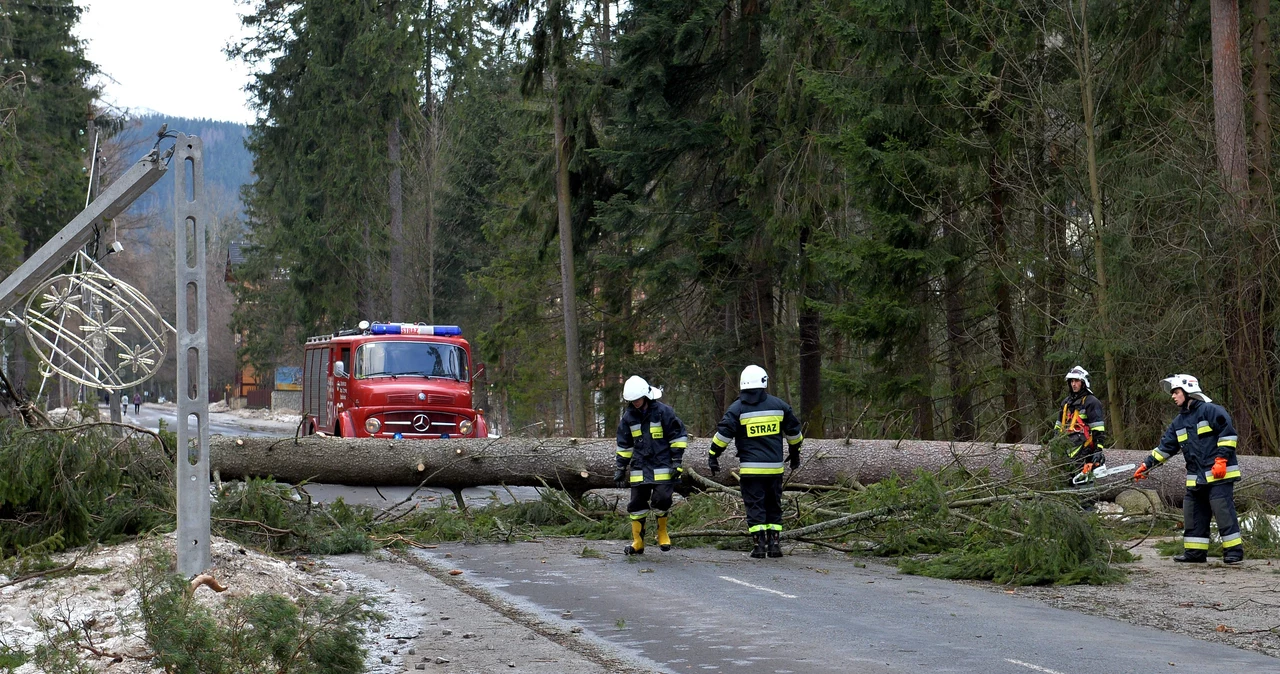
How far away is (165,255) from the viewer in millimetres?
104000

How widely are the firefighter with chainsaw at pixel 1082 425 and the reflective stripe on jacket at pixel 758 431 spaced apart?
309 centimetres

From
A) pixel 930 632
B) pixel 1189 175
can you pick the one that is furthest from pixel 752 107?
pixel 930 632

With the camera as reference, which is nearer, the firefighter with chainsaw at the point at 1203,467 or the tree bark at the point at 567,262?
the firefighter with chainsaw at the point at 1203,467

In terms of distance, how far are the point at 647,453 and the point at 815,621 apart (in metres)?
3.84

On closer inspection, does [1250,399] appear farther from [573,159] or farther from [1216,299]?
[573,159]

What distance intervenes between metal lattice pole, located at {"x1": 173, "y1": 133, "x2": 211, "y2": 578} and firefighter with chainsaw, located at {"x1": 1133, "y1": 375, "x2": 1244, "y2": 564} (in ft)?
28.0

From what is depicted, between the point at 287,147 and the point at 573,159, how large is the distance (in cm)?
1819

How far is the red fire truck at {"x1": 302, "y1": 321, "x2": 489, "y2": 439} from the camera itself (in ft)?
67.3

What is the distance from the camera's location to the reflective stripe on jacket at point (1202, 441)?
37.5 feet

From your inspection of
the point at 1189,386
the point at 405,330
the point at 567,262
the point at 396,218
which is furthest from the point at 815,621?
the point at 396,218

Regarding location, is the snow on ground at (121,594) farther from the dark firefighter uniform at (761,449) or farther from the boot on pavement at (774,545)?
the boot on pavement at (774,545)

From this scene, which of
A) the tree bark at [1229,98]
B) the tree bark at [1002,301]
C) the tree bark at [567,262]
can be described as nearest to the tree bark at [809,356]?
the tree bark at [1002,301]

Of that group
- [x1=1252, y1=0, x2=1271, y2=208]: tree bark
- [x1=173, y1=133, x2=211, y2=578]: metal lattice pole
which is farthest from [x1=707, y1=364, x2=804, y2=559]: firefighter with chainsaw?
[x1=1252, y1=0, x2=1271, y2=208]: tree bark

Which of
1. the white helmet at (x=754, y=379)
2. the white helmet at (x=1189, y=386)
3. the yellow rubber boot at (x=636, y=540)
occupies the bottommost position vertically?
the yellow rubber boot at (x=636, y=540)
